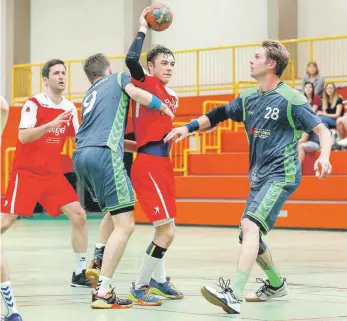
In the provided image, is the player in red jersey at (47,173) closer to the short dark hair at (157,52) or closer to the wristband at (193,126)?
the short dark hair at (157,52)

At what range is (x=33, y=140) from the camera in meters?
8.07

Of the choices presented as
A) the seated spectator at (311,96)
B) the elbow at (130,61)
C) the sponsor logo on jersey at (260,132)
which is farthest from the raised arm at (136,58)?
the seated spectator at (311,96)

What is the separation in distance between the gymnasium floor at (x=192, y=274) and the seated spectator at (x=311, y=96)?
343 centimetres

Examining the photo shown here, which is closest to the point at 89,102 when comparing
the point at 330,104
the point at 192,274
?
the point at 192,274

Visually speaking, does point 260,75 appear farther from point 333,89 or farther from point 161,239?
point 333,89

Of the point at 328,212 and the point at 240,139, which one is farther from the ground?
the point at 240,139

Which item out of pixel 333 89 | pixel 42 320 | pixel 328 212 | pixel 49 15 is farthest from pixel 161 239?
pixel 49 15

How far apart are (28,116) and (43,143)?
1.16ft

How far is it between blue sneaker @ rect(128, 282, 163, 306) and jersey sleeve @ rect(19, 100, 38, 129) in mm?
1871

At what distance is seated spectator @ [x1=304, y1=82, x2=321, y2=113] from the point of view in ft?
61.5

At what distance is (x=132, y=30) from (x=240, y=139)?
687 cm

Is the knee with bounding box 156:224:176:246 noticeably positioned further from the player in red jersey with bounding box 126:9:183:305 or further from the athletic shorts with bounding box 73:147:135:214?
the athletic shorts with bounding box 73:147:135:214

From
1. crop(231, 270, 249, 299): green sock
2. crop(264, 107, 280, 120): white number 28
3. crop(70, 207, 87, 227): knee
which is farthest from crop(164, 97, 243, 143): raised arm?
crop(70, 207, 87, 227): knee

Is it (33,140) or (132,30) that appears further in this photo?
(132,30)
